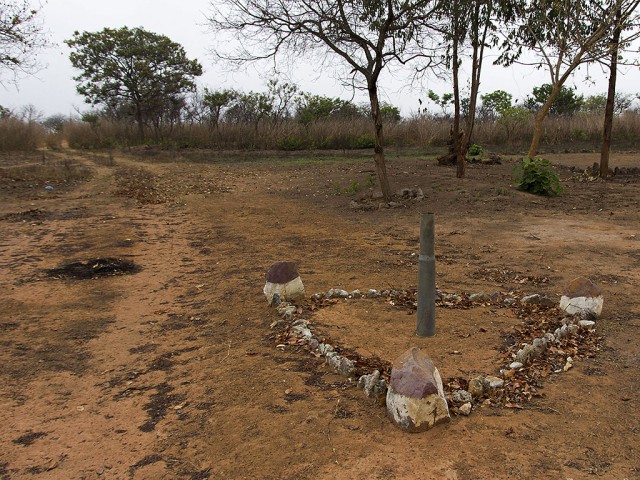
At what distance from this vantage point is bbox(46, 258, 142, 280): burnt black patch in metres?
6.07

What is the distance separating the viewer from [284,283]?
470cm

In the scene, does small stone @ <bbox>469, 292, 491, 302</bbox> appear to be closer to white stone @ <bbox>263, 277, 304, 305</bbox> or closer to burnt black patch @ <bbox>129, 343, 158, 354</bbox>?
white stone @ <bbox>263, 277, 304, 305</bbox>

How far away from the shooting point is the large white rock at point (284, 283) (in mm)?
4695

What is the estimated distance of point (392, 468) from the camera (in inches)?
94.7

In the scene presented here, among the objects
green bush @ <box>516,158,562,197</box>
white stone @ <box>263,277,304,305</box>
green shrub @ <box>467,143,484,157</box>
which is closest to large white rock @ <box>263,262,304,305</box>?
white stone @ <box>263,277,304,305</box>

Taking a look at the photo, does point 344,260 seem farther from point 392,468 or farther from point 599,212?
point 599,212

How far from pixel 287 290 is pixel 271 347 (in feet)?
3.03

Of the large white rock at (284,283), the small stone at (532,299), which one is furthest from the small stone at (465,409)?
the large white rock at (284,283)

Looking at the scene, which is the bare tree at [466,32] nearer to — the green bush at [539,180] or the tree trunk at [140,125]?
the green bush at [539,180]

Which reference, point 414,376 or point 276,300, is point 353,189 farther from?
point 414,376

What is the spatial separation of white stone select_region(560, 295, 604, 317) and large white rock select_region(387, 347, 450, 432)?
6.89 ft

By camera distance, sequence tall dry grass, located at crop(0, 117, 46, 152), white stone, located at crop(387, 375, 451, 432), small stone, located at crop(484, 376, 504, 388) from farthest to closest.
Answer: tall dry grass, located at crop(0, 117, 46, 152), small stone, located at crop(484, 376, 504, 388), white stone, located at crop(387, 375, 451, 432)

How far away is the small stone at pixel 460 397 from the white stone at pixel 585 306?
5.97ft

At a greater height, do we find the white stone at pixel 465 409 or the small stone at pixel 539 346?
the small stone at pixel 539 346
